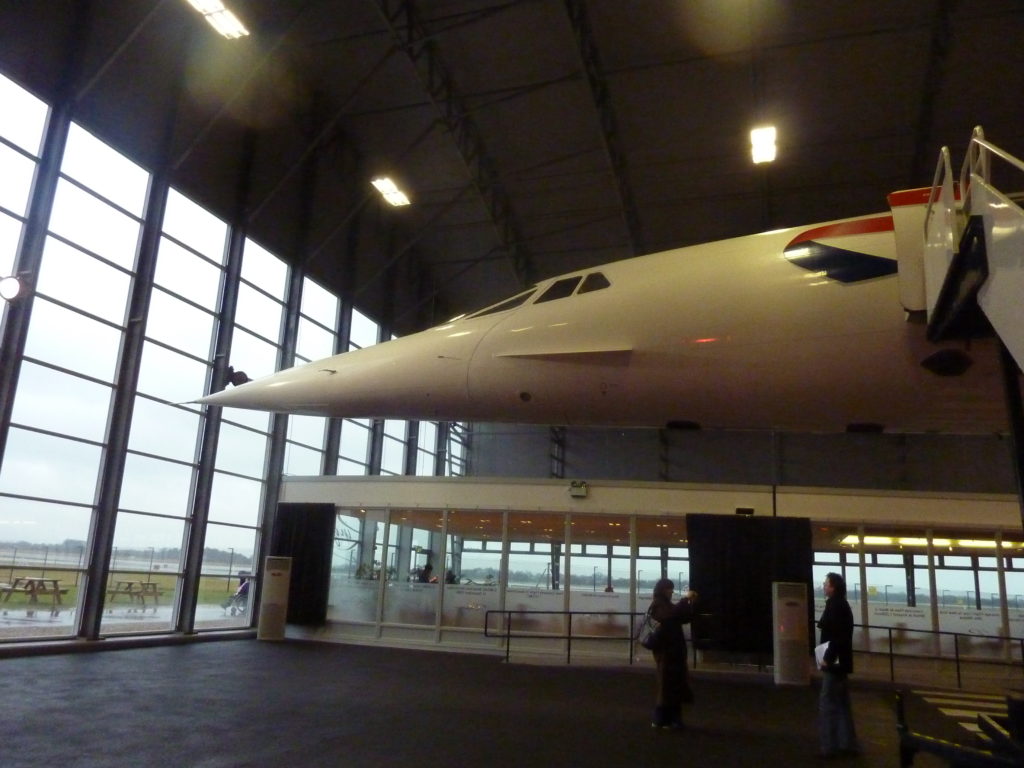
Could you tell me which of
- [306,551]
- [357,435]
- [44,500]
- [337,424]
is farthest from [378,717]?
[357,435]

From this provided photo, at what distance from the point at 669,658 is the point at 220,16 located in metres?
10.3

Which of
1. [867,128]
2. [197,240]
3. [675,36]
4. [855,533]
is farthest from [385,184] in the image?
[855,533]

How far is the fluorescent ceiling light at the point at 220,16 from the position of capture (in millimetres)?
10523

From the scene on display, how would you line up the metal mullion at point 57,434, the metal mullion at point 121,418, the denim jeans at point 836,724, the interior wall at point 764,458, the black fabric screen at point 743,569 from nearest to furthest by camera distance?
1. the denim jeans at point 836,724
2. the metal mullion at point 57,434
3. the metal mullion at point 121,418
4. the black fabric screen at point 743,569
5. the interior wall at point 764,458

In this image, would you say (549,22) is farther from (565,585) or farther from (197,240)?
(565,585)

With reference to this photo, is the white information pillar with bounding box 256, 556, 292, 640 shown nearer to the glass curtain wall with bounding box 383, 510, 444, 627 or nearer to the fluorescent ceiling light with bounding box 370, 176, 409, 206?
the glass curtain wall with bounding box 383, 510, 444, 627

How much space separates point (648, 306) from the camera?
4.64 m

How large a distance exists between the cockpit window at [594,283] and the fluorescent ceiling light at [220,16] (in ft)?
27.9

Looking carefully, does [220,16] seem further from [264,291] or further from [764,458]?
[764,458]

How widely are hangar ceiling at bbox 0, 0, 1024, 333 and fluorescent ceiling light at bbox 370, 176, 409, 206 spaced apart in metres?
1.18

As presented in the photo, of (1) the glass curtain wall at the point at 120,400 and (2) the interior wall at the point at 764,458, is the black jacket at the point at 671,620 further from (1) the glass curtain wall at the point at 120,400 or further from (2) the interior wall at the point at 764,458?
(2) the interior wall at the point at 764,458

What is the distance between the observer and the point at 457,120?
15922mm

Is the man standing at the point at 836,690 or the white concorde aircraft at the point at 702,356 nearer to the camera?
the white concorde aircraft at the point at 702,356

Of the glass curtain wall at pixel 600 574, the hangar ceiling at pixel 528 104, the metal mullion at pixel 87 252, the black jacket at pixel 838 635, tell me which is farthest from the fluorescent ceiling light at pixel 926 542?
the metal mullion at pixel 87 252
